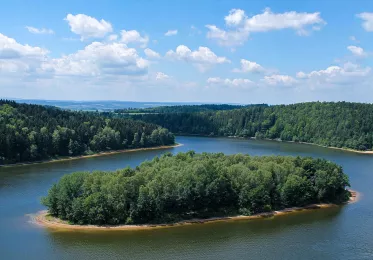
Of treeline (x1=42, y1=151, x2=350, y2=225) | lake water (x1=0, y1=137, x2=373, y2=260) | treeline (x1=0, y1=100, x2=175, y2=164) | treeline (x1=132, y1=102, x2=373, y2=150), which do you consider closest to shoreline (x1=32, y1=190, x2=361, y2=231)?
treeline (x1=42, y1=151, x2=350, y2=225)

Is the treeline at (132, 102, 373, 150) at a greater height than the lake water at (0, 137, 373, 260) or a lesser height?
greater

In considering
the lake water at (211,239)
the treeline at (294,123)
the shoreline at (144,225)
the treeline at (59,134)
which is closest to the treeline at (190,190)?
the shoreline at (144,225)

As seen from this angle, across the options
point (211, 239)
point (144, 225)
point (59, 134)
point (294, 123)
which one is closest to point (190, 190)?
point (144, 225)

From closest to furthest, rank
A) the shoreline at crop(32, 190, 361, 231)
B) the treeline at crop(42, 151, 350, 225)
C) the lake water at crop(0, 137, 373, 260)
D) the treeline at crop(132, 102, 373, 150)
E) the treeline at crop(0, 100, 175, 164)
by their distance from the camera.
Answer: the lake water at crop(0, 137, 373, 260)
the shoreline at crop(32, 190, 361, 231)
the treeline at crop(42, 151, 350, 225)
the treeline at crop(0, 100, 175, 164)
the treeline at crop(132, 102, 373, 150)

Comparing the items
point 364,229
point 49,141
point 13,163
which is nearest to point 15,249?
point 364,229

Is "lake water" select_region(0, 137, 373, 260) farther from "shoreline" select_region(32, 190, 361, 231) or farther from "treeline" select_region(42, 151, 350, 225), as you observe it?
"treeline" select_region(42, 151, 350, 225)

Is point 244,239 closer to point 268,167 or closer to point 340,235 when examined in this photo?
point 340,235
